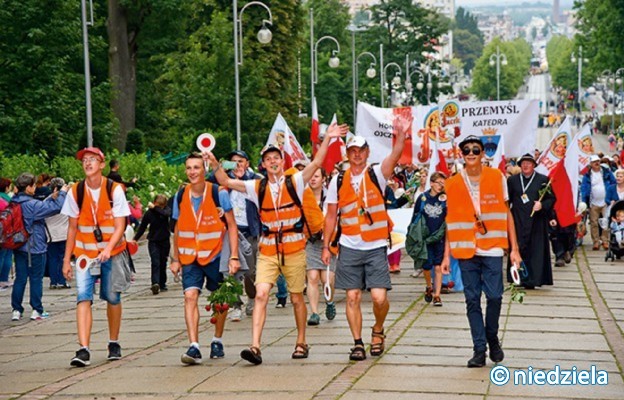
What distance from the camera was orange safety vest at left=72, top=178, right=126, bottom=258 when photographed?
12414 millimetres

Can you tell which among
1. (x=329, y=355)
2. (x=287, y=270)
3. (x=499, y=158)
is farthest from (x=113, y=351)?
(x=499, y=158)

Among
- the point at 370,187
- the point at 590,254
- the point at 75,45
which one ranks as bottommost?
the point at 590,254

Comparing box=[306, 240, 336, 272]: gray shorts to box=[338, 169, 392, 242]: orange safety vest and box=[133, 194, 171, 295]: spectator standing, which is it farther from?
box=[133, 194, 171, 295]: spectator standing

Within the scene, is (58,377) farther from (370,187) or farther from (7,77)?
(7,77)

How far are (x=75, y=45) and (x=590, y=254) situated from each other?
2144 cm

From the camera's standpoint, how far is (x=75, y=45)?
42500mm

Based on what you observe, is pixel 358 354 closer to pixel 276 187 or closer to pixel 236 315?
pixel 276 187

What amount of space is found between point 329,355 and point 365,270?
87 centimetres

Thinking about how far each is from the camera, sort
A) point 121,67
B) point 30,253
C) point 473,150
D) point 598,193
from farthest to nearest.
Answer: point 121,67 < point 598,193 < point 30,253 < point 473,150

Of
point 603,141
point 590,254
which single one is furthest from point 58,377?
point 603,141

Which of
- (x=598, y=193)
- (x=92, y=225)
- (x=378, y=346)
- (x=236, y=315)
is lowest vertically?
(x=236, y=315)

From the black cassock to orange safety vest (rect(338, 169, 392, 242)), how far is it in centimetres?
705

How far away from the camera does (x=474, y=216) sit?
11.8 m

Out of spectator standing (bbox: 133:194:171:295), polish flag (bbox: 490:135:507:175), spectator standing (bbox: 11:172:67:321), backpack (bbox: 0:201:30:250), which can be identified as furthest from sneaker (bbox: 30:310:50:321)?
polish flag (bbox: 490:135:507:175)
